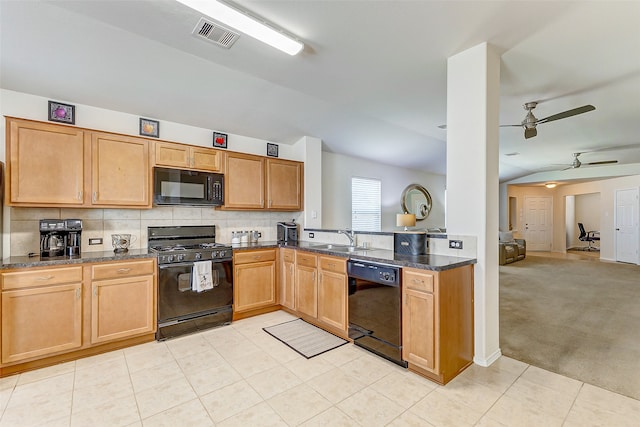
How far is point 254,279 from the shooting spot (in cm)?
368

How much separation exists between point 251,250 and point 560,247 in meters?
11.6

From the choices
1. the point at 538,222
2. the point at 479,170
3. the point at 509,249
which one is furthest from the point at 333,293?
the point at 538,222

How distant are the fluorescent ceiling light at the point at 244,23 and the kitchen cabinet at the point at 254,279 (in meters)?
2.34

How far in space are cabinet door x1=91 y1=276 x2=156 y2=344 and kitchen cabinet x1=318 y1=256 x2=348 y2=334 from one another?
1.78 metres

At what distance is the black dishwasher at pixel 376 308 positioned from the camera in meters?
2.44

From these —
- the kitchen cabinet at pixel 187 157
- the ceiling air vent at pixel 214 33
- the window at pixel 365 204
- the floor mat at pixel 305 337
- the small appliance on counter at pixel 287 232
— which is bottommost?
the floor mat at pixel 305 337

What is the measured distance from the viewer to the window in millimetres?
5820

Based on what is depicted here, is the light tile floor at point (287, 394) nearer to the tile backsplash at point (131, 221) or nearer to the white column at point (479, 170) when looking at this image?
the white column at point (479, 170)

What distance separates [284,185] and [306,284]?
161cm

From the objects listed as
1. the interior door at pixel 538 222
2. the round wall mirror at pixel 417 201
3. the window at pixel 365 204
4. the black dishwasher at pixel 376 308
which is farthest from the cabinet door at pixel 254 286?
the interior door at pixel 538 222

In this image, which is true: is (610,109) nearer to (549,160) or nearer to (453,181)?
(453,181)

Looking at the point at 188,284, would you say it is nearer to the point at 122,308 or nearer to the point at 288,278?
the point at 122,308

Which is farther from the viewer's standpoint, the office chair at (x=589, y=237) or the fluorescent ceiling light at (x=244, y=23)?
the office chair at (x=589, y=237)

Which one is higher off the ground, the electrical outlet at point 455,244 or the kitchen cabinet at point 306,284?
the electrical outlet at point 455,244
